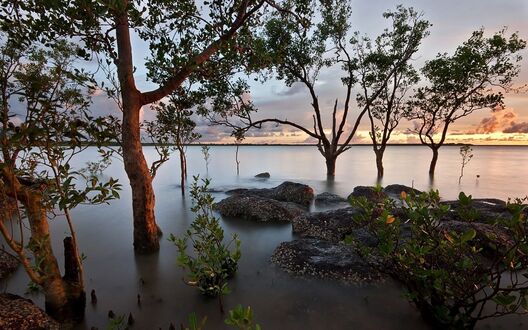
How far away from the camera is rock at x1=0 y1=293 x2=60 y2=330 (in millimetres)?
4477

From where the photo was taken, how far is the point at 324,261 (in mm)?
7977

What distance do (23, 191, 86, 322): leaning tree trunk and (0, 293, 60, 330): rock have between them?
42 centimetres

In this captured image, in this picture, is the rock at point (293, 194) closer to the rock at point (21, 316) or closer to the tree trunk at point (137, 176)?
the tree trunk at point (137, 176)

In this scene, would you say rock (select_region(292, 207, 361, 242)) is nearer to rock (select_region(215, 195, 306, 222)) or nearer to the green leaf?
rock (select_region(215, 195, 306, 222))

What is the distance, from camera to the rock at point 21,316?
14.7 feet

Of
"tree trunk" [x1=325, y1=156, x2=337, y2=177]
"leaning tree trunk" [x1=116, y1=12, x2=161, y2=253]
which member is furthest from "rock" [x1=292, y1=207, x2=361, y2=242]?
"tree trunk" [x1=325, y1=156, x2=337, y2=177]

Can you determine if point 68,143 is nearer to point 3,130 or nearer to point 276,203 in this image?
point 3,130

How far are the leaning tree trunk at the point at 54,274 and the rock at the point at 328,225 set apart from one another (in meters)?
7.57

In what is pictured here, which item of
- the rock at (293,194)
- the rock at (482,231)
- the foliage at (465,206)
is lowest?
the rock at (293,194)

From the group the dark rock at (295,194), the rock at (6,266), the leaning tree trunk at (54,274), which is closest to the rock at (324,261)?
the leaning tree trunk at (54,274)

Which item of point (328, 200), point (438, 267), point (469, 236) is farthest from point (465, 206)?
point (328, 200)

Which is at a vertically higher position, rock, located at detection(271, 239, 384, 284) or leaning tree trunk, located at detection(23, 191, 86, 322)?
leaning tree trunk, located at detection(23, 191, 86, 322)

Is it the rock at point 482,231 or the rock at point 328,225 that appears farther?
the rock at point 328,225

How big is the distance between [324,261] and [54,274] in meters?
6.38
